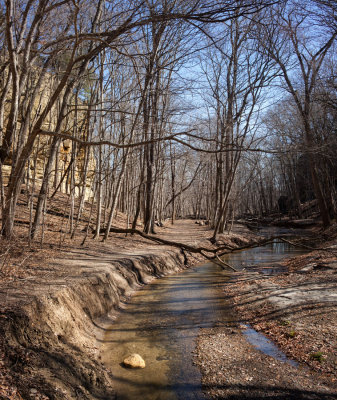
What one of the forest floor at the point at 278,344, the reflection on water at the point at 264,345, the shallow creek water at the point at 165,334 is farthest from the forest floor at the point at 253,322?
the shallow creek water at the point at 165,334

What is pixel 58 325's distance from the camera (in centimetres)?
480

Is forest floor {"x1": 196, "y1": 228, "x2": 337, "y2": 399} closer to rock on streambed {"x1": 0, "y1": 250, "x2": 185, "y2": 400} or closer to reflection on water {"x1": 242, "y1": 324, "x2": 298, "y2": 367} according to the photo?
reflection on water {"x1": 242, "y1": 324, "x2": 298, "y2": 367}

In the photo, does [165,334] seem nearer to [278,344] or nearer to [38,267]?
[278,344]

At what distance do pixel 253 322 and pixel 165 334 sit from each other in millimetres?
1865

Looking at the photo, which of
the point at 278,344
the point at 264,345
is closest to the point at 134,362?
the point at 264,345

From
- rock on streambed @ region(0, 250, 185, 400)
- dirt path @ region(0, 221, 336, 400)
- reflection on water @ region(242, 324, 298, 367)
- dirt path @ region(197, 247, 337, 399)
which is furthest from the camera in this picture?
reflection on water @ region(242, 324, 298, 367)

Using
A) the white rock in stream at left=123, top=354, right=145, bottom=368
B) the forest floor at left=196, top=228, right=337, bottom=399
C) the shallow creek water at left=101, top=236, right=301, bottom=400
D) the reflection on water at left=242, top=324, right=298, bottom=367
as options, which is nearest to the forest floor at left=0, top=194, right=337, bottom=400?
the forest floor at left=196, top=228, right=337, bottom=399

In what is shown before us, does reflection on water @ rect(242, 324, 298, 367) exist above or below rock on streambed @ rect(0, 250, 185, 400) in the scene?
below

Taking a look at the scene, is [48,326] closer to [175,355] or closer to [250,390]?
[175,355]

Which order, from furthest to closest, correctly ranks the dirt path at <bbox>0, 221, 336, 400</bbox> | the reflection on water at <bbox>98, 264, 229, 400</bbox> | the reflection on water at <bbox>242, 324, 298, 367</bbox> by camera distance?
the reflection on water at <bbox>242, 324, 298, 367</bbox> < the reflection on water at <bbox>98, 264, 229, 400</bbox> < the dirt path at <bbox>0, 221, 336, 400</bbox>

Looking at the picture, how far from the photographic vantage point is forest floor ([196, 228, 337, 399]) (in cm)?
397

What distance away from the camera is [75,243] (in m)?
11.4

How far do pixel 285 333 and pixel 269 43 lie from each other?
1448cm

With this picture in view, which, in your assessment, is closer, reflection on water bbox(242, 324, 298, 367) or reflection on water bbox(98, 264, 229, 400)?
reflection on water bbox(98, 264, 229, 400)
